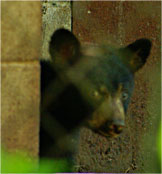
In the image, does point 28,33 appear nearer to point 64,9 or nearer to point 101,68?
point 101,68

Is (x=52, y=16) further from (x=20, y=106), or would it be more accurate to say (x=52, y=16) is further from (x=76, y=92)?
(x=20, y=106)

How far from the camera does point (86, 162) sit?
3418 mm

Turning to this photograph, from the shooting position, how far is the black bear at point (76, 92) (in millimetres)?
2373

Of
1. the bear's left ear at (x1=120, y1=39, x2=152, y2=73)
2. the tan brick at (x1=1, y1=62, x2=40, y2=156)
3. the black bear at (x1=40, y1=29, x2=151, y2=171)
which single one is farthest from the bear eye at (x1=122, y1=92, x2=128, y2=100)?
the tan brick at (x1=1, y1=62, x2=40, y2=156)

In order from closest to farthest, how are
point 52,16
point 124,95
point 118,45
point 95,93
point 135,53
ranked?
point 95,93
point 124,95
point 135,53
point 118,45
point 52,16

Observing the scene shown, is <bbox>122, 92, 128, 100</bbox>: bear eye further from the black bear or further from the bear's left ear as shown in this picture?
the bear's left ear

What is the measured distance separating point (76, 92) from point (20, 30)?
2.42 ft

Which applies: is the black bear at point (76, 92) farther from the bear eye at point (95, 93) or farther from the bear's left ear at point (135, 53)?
the bear's left ear at point (135, 53)

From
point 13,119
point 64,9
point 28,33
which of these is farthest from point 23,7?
point 64,9

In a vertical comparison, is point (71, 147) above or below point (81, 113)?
below

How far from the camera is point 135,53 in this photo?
9.36 ft

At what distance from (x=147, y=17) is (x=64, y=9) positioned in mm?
831

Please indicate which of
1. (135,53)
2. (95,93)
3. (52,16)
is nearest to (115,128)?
(95,93)

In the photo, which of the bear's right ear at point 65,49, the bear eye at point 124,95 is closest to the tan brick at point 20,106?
the bear's right ear at point 65,49
